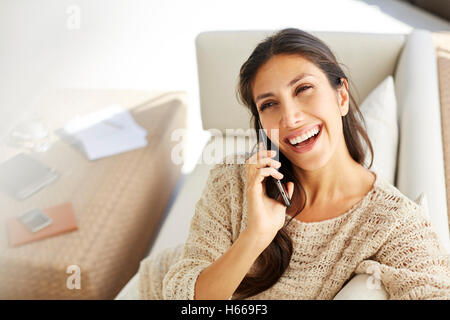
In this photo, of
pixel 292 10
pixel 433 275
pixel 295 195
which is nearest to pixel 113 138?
pixel 292 10

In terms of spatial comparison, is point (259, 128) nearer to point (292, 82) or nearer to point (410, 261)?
point (292, 82)

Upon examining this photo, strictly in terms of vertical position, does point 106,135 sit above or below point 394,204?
below

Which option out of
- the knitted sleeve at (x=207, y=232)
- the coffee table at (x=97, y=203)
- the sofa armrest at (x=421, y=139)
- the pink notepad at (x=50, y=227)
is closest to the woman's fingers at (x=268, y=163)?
the knitted sleeve at (x=207, y=232)

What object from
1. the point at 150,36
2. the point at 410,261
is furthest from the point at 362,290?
the point at 150,36

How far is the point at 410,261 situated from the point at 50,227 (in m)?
0.84

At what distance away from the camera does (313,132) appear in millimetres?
434

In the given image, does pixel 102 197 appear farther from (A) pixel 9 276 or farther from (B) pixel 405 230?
(B) pixel 405 230

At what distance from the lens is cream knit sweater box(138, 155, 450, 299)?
54cm

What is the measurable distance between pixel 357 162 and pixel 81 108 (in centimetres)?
90

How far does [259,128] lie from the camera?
462 mm

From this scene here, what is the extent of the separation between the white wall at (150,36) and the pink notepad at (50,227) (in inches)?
9.3

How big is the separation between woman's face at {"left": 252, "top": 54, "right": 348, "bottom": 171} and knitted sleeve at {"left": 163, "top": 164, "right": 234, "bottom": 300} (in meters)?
0.15

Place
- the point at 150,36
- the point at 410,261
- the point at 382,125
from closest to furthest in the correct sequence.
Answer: the point at 410,261 → the point at 382,125 → the point at 150,36

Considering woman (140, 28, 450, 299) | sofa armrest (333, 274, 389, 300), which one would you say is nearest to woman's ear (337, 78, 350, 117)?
woman (140, 28, 450, 299)
